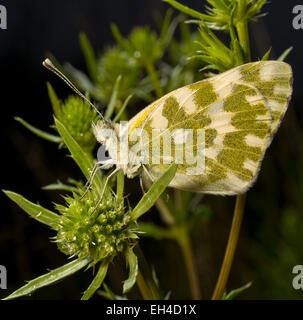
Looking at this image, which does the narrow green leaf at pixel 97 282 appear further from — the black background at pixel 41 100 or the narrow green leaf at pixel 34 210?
the black background at pixel 41 100

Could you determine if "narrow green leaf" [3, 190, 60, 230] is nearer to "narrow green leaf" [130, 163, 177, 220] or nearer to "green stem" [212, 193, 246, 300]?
"narrow green leaf" [130, 163, 177, 220]

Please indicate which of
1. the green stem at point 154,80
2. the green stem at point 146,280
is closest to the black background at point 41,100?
the green stem at point 154,80

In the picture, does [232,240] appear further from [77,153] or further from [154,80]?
[154,80]

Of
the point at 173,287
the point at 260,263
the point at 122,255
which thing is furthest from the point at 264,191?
the point at 122,255

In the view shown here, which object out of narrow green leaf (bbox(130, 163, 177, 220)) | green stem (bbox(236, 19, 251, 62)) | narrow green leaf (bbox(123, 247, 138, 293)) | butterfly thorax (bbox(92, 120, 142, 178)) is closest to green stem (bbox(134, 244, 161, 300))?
narrow green leaf (bbox(123, 247, 138, 293))

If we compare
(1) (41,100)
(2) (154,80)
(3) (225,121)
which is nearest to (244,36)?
(3) (225,121)

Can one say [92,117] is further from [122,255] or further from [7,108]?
[7,108]
